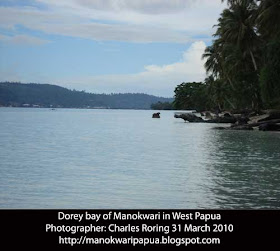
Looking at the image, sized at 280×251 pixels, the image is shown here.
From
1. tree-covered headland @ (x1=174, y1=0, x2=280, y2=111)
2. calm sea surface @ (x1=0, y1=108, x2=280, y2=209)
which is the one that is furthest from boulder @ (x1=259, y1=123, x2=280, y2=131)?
calm sea surface @ (x1=0, y1=108, x2=280, y2=209)

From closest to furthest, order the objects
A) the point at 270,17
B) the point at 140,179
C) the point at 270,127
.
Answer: the point at 140,179 → the point at 270,127 → the point at 270,17

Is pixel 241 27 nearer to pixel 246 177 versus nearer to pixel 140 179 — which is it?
pixel 246 177

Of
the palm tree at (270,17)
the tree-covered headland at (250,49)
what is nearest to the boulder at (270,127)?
the tree-covered headland at (250,49)

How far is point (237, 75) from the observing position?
58.3 m

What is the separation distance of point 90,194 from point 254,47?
154ft
